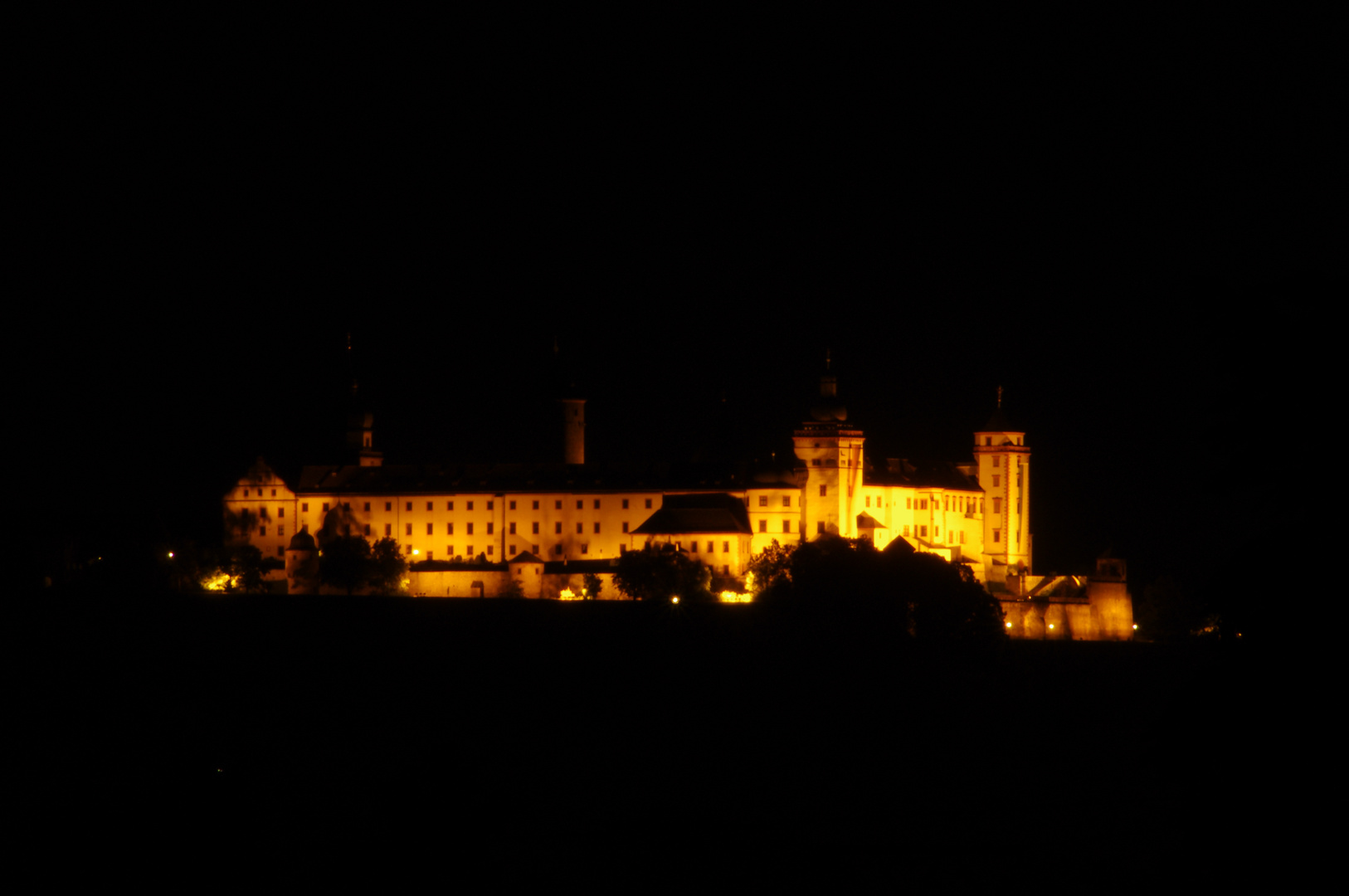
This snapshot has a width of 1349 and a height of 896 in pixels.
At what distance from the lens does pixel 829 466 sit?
7194 centimetres

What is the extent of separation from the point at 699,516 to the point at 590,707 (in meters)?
23.7

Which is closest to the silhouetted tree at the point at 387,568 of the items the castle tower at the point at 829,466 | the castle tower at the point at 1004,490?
the castle tower at the point at 829,466

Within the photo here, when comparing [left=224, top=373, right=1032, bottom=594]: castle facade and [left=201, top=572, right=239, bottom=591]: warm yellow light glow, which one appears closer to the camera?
[left=201, top=572, right=239, bottom=591]: warm yellow light glow

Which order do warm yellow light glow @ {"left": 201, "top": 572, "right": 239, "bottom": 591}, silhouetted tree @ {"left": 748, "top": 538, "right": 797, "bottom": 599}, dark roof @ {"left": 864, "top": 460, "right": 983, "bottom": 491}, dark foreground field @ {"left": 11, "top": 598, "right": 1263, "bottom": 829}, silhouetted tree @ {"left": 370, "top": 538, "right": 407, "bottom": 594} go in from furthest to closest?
dark roof @ {"left": 864, "top": 460, "right": 983, "bottom": 491}, silhouetted tree @ {"left": 370, "top": 538, "right": 407, "bottom": 594}, warm yellow light glow @ {"left": 201, "top": 572, "right": 239, "bottom": 591}, silhouetted tree @ {"left": 748, "top": 538, "right": 797, "bottom": 599}, dark foreground field @ {"left": 11, "top": 598, "right": 1263, "bottom": 829}

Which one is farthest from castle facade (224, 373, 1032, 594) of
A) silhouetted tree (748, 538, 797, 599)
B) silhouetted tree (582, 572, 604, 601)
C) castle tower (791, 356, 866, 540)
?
silhouetted tree (748, 538, 797, 599)

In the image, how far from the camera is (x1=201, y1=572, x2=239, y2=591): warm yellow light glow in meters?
66.1

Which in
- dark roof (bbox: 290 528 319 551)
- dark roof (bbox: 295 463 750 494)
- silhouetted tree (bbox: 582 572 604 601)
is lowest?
silhouetted tree (bbox: 582 572 604 601)

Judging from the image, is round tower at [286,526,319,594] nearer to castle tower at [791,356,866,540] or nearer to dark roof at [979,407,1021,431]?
castle tower at [791,356,866,540]

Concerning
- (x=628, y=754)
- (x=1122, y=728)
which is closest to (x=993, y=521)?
(x=1122, y=728)

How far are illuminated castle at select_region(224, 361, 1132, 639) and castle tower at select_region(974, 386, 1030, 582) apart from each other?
72 millimetres

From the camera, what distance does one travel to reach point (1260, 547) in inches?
328

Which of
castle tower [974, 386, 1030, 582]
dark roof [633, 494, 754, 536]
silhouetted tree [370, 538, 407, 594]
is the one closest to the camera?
silhouetted tree [370, 538, 407, 594]

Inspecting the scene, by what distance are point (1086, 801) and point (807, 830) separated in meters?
6.80

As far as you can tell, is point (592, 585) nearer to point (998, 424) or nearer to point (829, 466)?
point (829, 466)
